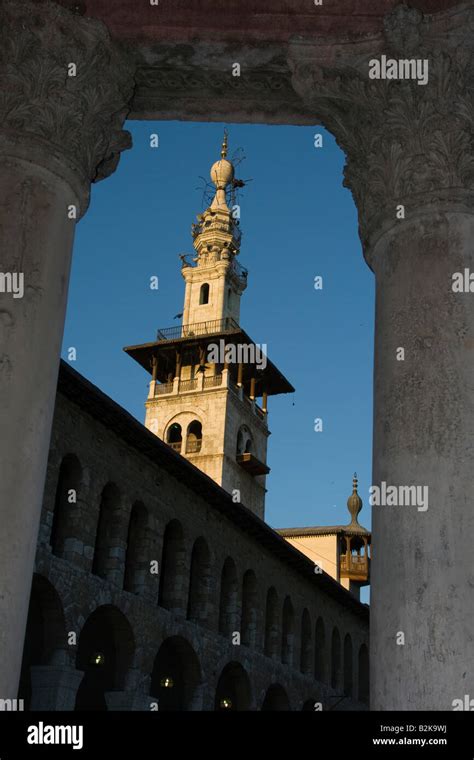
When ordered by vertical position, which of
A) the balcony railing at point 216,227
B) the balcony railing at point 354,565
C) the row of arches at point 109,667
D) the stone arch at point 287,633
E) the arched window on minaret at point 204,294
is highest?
the balcony railing at point 216,227

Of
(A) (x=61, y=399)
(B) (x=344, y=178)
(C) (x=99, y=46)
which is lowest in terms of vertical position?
(B) (x=344, y=178)

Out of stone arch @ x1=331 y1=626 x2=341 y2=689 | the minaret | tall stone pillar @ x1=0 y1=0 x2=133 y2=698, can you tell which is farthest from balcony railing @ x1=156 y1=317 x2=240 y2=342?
tall stone pillar @ x1=0 y1=0 x2=133 y2=698

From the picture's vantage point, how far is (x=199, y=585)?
24125mm

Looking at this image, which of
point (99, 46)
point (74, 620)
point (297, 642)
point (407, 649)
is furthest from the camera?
point (297, 642)

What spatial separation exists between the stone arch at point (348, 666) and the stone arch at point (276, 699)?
7.29m

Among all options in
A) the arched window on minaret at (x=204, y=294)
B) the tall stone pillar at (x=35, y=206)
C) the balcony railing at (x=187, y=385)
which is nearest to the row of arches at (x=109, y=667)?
the tall stone pillar at (x=35, y=206)

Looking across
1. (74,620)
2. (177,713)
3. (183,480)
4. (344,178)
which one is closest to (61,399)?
(74,620)

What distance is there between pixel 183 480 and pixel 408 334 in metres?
19.0

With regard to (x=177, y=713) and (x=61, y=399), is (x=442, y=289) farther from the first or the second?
(x=61, y=399)

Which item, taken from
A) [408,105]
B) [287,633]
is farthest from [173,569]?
[408,105]

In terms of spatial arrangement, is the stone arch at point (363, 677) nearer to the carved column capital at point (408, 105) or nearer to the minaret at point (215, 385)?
the minaret at point (215, 385)

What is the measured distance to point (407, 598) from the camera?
14.5 feet

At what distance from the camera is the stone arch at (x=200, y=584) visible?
23.8 meters

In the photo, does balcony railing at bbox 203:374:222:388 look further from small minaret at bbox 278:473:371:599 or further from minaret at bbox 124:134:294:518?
small minaret at bbox 278:473:371:599
